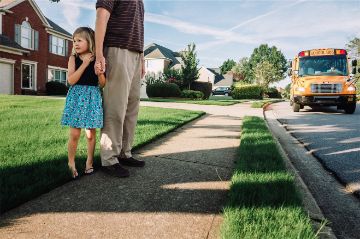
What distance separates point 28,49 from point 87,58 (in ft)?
73.2

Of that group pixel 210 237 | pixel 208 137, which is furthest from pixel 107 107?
pixel 208 137

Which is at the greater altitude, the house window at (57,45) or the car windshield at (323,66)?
the house window at (57,45)

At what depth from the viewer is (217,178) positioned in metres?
2.90

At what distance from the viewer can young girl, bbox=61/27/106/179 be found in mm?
2709

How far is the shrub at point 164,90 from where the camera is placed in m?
24.3

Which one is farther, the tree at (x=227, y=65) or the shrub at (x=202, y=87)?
the tree at (x=227, y=65)

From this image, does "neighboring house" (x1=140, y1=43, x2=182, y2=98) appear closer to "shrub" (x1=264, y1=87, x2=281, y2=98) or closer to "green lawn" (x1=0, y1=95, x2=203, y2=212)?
"shrub" (x1=264, y1=87, x2=281, y2=98)

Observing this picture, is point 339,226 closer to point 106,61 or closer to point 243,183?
point 243,183

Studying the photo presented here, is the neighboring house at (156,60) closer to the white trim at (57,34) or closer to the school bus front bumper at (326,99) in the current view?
the white trim at (57,34)

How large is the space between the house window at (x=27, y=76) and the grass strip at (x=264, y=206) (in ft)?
72.8

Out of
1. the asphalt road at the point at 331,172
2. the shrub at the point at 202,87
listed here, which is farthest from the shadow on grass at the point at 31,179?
the shrub at the point at 202,87

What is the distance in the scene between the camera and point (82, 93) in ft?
9.05

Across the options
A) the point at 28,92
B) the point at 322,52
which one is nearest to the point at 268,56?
the point at 28,92

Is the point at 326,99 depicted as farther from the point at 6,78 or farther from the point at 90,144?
the point at 6,78
